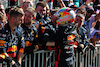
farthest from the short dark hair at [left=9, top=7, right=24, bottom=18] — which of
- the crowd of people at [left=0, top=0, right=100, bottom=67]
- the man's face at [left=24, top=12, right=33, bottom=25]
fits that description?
the man's face at [left=24, top=12, right=33, bottom=25]

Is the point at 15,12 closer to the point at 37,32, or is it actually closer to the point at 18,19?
the point at 18,19

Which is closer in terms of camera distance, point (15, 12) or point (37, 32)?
point (15, 12)

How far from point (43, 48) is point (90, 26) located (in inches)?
45.9

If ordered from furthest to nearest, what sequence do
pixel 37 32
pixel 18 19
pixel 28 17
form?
pixel 37 32 → pixel 28 17 → pixel 18 19

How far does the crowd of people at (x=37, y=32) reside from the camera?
2261mm

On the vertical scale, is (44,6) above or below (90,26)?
above

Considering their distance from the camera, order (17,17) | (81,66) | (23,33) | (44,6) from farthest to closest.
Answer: (81,66) → (44,6) → (23,33) → (17,17)

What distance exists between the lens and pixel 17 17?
2262 mm

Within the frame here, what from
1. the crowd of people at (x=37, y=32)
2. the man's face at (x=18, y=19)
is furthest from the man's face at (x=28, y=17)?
the man's face at (x=18, y=19)

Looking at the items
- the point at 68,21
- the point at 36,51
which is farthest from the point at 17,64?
the point at 68,21

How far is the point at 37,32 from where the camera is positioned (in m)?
2.55

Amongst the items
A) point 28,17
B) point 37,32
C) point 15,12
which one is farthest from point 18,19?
point 37,32

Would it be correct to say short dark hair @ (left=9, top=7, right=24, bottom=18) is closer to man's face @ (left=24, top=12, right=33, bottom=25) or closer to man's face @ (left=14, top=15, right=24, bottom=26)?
man's face @ (left=14, top=15, right=24, bottom=26)

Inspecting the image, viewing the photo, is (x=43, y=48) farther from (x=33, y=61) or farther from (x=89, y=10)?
(x=89, y=10)
